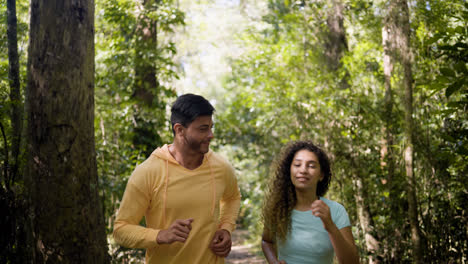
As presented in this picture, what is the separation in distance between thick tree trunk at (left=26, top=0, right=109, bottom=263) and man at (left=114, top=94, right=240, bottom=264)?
2.64 feet

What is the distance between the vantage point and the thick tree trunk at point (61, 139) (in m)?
3.38

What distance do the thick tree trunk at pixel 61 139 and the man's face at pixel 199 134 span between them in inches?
40.4

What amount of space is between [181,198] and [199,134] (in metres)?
0.38

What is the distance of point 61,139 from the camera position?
3.44 meters

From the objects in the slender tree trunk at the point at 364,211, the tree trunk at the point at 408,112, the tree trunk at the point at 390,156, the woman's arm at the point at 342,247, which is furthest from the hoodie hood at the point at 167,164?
the slender tree trunk at the point at 364,211

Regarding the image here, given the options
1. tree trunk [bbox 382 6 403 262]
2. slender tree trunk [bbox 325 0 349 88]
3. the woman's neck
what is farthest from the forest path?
the woman's neck

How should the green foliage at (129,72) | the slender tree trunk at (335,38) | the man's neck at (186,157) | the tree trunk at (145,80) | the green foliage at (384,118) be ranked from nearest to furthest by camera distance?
the man's neck at (186,157) < the green foliage at (384,118) < the green foliage at (129,72) < the tree trunk at (145,80) < the slender tree trunk at (335,38)

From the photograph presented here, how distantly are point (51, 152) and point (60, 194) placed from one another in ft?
0.96

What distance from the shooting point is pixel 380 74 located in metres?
7.71

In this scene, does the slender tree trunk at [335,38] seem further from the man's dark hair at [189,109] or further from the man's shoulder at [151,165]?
the man's shoulder at [151,165]

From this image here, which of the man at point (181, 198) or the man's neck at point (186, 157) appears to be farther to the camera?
the man's neck at point (186, 157)

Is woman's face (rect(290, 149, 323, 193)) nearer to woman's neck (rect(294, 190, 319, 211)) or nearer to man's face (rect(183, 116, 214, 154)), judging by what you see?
woman's neck (rect(294, 190, 319, 211))

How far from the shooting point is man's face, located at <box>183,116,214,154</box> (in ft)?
9.45

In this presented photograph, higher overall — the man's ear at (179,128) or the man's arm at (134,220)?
the man's ear at (179,128)
